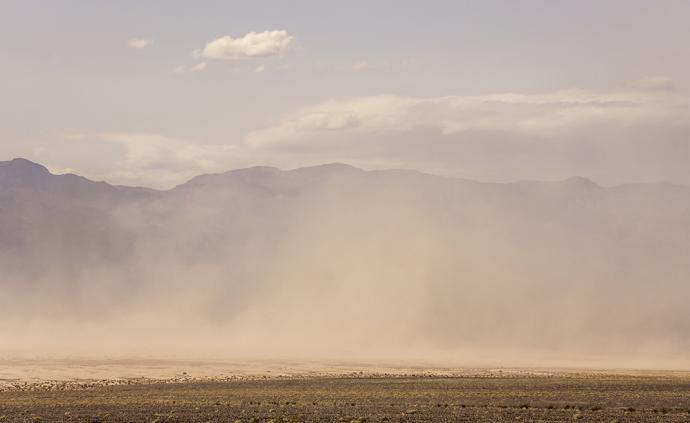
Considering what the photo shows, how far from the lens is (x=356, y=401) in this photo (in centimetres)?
5344

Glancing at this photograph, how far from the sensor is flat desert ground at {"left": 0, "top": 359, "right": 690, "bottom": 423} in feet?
145

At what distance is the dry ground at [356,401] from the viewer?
145 ft

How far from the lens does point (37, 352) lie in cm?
13200

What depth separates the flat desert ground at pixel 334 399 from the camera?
1742 inches

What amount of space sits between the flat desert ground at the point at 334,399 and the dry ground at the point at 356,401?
0.05 meters

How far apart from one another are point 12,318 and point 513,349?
103m

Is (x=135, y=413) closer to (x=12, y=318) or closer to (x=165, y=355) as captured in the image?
(x=165, y=355)

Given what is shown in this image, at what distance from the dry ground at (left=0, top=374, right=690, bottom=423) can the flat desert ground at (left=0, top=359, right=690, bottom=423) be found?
5 centimetres

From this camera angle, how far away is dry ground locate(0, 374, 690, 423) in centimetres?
4406

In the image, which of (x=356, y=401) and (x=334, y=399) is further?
(x=334, y=399)

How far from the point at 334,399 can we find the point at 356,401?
226cm

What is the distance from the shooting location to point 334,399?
55312 mm

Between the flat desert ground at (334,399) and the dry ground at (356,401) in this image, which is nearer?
the dry ground at (356,401)

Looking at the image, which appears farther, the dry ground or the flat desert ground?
the flat desert ground
